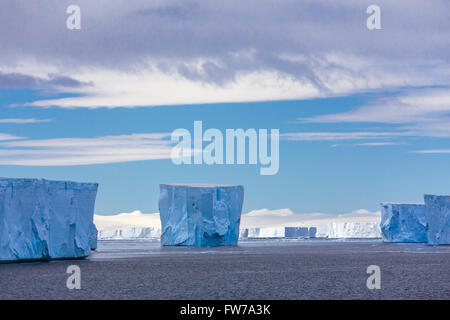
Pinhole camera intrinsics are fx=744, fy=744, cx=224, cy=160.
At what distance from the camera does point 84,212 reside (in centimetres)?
3039

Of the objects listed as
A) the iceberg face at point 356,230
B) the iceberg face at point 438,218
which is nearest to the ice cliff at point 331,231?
the iceberg face at point 356,230

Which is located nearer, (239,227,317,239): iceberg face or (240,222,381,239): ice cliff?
(240,222,381,239): ice cliff

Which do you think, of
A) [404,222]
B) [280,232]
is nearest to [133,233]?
[280,232]

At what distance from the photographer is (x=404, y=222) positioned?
191 ft

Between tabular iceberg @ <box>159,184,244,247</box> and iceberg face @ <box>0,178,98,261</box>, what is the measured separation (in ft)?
52.8

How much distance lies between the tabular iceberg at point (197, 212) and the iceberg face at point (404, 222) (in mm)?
13514

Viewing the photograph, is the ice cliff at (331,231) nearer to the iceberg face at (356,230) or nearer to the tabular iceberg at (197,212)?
the iceberg face at (356,230)

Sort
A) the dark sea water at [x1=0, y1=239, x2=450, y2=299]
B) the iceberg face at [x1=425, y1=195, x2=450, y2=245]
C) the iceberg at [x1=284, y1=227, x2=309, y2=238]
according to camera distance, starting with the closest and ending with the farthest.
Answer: the dark sea water at [x1=0, y1=239, x2=450, y2=299]
the iceberg face at [x1=425, y1=195, x2=450, y2=245]
the iceberg at [x1=284, y1=227, x2=309, y2=238]

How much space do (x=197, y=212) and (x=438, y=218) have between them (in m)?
15.1

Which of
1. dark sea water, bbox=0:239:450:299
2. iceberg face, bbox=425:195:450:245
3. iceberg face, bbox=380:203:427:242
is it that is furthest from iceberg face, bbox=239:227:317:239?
dark sea water, bbox=0:239:450:299

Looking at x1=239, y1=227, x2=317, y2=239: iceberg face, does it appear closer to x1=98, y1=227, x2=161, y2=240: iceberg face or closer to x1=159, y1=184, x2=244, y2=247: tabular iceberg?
x1=98, y1=227, x2=161, y2=240: iceberg face

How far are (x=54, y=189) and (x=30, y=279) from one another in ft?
29.7

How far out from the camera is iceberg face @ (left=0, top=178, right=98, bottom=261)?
25.8m
